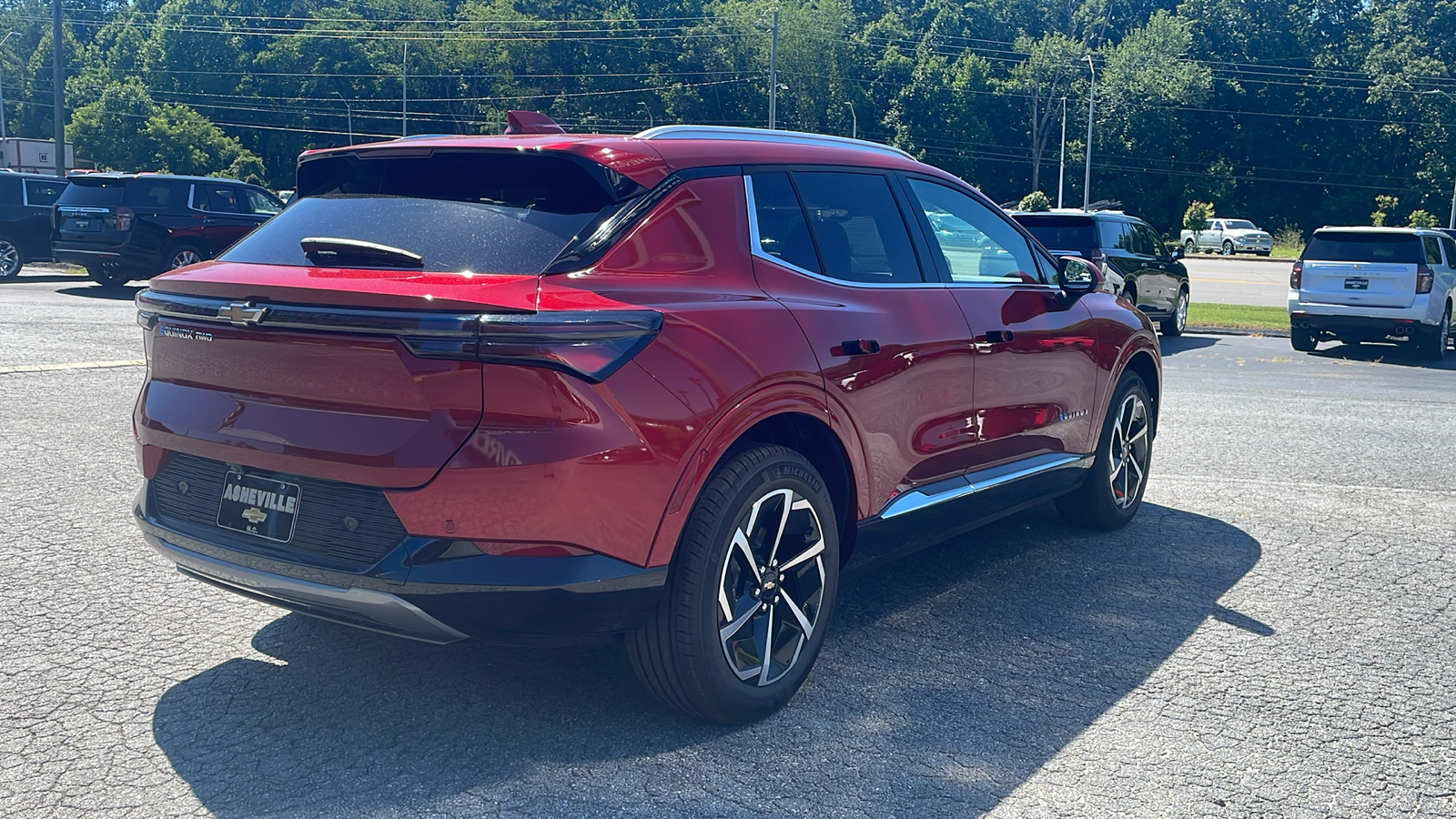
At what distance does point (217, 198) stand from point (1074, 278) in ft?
58.3

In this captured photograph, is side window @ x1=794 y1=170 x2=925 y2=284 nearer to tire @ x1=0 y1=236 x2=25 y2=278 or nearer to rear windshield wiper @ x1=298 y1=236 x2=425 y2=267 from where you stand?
rear windshield wiper @ x1=298 y1=236 x2=425 y2=267

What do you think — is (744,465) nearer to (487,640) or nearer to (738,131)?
(487,640)

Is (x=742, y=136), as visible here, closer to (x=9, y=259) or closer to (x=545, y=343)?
(x=545, y=343)

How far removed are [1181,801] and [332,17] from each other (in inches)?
4091

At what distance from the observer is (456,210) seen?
3559 millimetres

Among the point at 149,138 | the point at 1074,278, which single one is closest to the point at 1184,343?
the point at 1074,278

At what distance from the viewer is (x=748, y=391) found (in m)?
3.56

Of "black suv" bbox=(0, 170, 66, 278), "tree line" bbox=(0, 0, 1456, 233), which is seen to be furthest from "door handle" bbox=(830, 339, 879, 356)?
"tree line" bbox=(0, 0, 1456, 233)

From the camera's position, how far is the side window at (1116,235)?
15.7 meters

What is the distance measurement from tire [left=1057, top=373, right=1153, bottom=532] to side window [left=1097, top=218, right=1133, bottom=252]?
→ 9.76 metres

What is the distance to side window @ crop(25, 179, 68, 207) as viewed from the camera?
68.3 ft

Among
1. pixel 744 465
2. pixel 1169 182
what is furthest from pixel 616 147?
pixel 1169 182

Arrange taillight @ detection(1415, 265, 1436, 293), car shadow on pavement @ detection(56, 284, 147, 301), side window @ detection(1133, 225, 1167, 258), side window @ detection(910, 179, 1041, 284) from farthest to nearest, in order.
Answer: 1. car shadow on pavement @ detection(56, 284, 147, 301)
2. side window @ detection(1133, 225, 1167, 258)
3. taillight @ detection(1415, 265, 1436, 293)
4. side window @ detection(910, 179, 1041, 284)

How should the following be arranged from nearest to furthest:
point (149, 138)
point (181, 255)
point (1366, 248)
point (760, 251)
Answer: point (760, 251), point (1366, 248), point (181, 255), point (149, 138)
